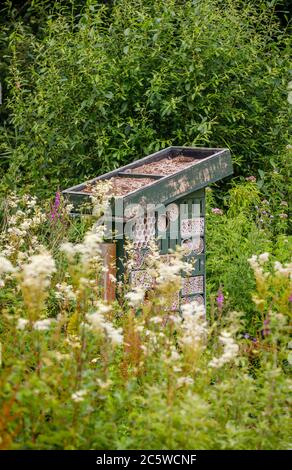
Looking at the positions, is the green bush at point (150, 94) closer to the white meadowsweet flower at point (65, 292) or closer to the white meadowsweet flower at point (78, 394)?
the white meadowsweet flower at point (65, 292)

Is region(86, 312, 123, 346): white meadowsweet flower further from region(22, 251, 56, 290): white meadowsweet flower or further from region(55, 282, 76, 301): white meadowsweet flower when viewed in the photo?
region(55, 282, 76, 301): white meadowsweet flower

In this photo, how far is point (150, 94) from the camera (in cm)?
728

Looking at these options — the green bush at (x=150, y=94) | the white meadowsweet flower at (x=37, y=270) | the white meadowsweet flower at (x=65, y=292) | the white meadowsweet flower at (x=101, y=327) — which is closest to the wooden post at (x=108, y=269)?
the white meadowsweet flower at (x=65, y=292)

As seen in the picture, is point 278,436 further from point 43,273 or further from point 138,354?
point 43,273

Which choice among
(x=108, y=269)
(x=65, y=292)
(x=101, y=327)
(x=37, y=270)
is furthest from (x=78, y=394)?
(x=108, y=269)

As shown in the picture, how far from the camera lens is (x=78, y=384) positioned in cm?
321

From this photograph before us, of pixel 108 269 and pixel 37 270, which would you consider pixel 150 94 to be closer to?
pixel 108 269

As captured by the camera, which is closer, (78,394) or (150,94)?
(78,394)

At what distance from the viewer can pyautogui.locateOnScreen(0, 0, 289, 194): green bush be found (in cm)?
738

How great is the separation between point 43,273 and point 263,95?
5197 millimetres

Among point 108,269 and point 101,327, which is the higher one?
point 108,269

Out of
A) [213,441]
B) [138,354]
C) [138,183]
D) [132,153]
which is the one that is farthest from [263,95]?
[213,441]

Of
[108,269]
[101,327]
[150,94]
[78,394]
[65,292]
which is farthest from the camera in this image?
[150,94]

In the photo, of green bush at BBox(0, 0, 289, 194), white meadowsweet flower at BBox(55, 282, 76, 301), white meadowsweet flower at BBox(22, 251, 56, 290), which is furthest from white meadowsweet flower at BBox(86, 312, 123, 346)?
green bush at BBox(0, 0, 289, 194)
